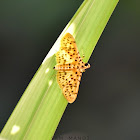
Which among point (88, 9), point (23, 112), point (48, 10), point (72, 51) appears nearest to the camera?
point (23, 112)

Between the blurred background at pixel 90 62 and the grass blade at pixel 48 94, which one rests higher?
the blurred background at pixel 90 62

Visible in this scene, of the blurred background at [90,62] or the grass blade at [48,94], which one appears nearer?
the grass blade at [48,94]

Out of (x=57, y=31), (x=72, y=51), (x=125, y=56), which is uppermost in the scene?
(x=125, y=56)

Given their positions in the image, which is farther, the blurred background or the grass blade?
the blurred background

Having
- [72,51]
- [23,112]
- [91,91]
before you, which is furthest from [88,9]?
[91,91]

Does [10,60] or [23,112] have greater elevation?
[10,60]

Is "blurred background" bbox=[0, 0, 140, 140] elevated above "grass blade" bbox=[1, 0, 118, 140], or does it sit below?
above

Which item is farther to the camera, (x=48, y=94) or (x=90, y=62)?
(x=90, y=62)

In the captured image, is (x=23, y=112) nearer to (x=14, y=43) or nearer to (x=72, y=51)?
(x=72, y=51)
